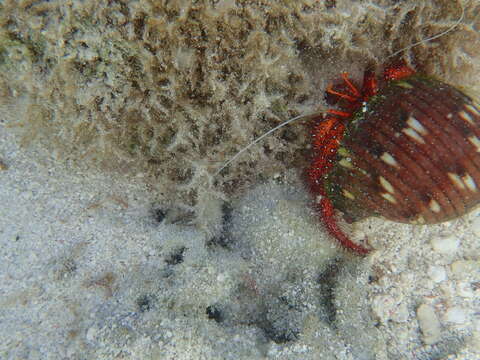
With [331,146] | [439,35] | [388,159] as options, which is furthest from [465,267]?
[439,35]

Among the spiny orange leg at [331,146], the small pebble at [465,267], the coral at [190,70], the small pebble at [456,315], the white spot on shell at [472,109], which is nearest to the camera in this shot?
the coral at [190,70]

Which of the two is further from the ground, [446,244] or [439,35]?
[439,35]

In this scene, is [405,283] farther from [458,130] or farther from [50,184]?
[50,184]

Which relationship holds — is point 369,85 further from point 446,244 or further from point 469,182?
point 446,244

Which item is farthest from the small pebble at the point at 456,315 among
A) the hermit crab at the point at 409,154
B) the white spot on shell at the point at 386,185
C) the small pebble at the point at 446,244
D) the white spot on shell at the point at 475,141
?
the white spot on shell at the point at 475,141

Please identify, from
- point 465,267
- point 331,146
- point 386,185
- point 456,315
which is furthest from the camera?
point 331,146

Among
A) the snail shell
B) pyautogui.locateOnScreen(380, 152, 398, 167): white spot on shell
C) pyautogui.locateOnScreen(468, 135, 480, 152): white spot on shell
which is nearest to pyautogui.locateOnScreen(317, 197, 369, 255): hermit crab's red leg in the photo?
the snail shell

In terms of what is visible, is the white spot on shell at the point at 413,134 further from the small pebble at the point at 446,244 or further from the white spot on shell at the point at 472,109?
the small pebble at the point at 446,244
